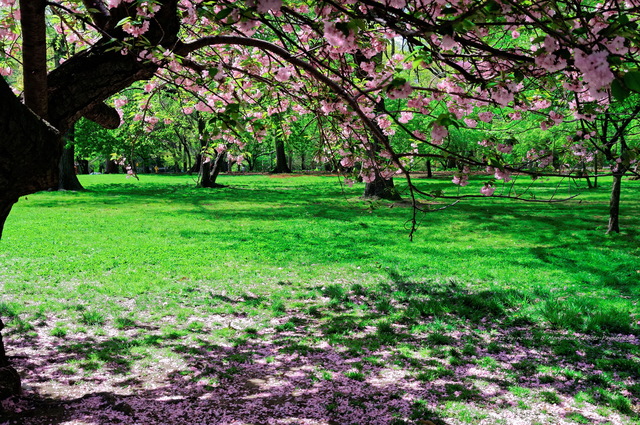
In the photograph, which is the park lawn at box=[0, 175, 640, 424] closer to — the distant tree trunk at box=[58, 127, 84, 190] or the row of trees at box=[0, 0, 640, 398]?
the row of trees at box=[0, 0, 640, 398]

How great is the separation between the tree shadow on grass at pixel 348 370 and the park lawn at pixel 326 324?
0.02 metres

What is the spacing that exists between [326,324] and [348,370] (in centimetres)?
134

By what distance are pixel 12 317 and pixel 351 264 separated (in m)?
5.20

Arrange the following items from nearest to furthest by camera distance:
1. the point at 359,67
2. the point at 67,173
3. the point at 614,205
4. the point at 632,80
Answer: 1. the point at 632,80
2. the point at 359,67
3. the point at 614,205
4. the point at 67,173

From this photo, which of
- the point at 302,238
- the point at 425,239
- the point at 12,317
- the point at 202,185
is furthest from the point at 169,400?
the point at 202,185

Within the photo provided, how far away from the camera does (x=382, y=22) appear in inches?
103

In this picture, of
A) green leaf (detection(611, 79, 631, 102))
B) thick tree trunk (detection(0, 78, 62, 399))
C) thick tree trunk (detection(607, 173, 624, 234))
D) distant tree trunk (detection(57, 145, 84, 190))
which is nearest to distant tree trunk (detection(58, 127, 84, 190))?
distant tree trunk (detection(57, 145, 84, 190))

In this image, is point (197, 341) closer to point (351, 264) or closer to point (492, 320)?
point (492, 320)

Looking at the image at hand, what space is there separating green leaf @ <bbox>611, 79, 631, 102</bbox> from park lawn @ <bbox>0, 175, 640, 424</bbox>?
1909 mm

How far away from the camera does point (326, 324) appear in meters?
5.75

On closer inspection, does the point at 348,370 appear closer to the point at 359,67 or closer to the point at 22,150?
the point at 359,67

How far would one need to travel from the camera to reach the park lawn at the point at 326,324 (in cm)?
381

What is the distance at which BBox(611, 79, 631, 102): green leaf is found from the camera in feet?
5.70

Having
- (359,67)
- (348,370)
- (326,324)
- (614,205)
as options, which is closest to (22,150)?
(359,67)
